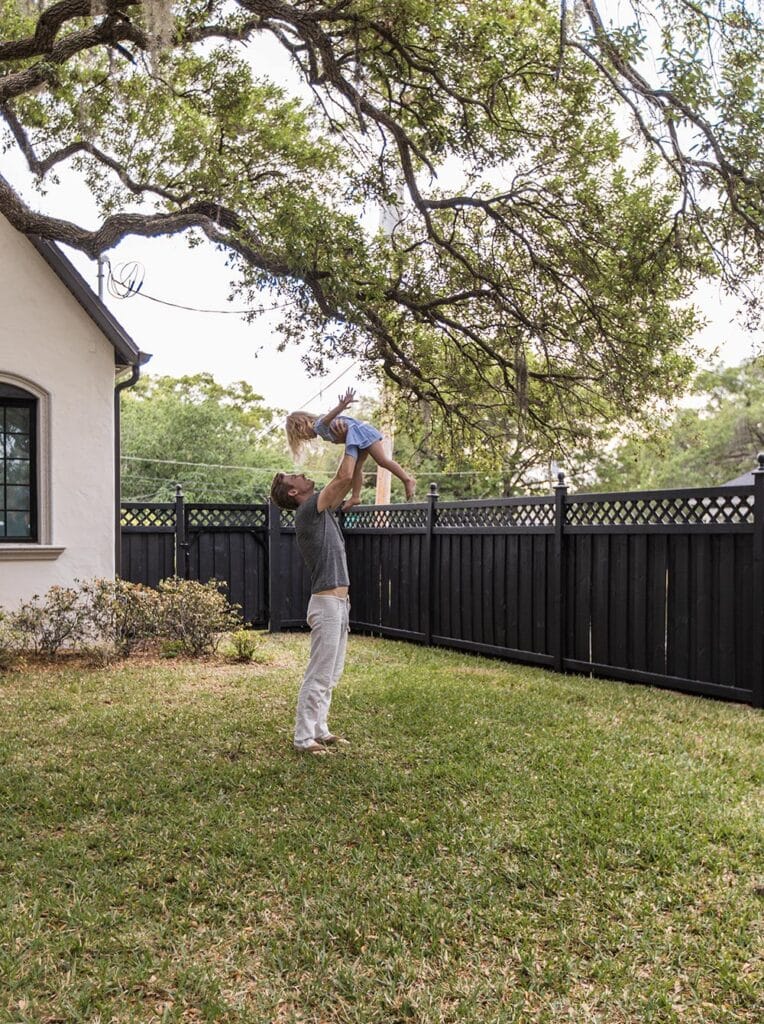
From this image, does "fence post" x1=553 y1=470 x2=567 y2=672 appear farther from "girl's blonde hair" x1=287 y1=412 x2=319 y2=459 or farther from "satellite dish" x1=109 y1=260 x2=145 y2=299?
"satellite dish" x1=109 y1=260 x2=145 y2=299

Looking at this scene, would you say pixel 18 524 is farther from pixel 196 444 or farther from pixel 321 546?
pixel 196 444

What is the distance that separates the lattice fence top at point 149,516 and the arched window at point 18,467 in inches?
84.5

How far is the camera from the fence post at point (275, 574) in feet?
37.0

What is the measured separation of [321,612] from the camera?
4.92m

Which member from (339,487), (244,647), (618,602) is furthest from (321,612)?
(244,647)

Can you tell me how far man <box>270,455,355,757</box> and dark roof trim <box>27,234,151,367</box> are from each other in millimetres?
4686

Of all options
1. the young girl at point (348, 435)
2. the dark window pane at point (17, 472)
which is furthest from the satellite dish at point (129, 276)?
the young girl at point (348, 435)

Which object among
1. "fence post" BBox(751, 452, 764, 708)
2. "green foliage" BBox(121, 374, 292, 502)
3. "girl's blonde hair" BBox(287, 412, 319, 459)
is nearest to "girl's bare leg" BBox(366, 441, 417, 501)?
"girl's blonde hair" BBox(287, 412, 319, 459)

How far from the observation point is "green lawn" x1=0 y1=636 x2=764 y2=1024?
102 inches

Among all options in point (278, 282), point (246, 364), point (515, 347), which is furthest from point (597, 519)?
point (246, 364)

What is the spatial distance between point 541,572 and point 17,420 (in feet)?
18.2

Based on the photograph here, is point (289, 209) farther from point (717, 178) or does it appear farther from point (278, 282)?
point (717, 178)

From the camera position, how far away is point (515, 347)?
27.0 feet

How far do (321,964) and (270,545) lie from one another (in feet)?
28.8
